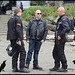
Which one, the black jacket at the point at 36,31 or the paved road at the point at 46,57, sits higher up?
the black jacket at the point at 36,31

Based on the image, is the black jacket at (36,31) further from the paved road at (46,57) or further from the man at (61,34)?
the paved road at (46,57)

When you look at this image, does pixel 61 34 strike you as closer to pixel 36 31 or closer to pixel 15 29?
pixel 36 31

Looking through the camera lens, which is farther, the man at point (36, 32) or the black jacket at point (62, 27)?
the man at point (36, 32)

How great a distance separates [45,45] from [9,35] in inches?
213

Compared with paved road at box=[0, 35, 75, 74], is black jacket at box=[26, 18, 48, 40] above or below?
above

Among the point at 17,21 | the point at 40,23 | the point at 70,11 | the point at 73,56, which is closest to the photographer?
the point at 17,21

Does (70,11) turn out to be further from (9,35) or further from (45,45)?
(9,35)

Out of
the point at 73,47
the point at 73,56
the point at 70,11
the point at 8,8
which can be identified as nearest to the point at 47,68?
the point at 73,56

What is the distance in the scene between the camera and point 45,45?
43.4 ft

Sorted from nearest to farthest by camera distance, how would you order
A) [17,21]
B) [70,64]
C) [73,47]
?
[17,21] → [70,64] → [73,47]

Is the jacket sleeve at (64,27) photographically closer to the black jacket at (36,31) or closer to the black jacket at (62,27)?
the black jacket at (62,27)

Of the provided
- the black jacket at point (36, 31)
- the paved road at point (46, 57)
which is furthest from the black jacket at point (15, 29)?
the paved road at point (46, 57)

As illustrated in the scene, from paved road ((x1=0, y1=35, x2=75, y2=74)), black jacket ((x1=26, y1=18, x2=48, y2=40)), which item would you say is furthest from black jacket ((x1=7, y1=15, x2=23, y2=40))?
paved road ((x1=0, y1=35, x2=75, y2=74))

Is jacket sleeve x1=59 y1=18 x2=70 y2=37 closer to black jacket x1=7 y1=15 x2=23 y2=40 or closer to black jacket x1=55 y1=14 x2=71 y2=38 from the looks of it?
black jacket x1=55 y1=14 x2=71 y2=38
